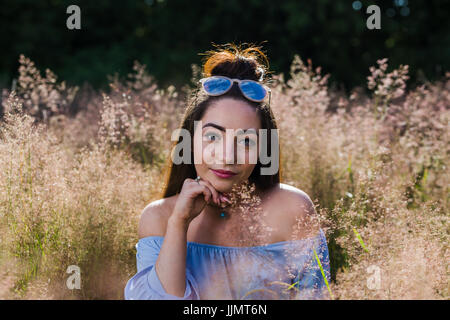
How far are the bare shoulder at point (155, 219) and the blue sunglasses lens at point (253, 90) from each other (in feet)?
1.77

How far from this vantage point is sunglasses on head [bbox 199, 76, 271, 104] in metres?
1.82

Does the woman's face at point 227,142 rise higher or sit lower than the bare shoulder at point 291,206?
higher

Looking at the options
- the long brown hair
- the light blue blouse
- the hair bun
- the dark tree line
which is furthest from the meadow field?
the dark tree line

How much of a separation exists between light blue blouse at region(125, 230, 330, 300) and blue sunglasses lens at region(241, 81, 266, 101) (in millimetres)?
580

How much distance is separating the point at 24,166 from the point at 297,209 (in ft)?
3.77

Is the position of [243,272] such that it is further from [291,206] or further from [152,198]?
[152,198]

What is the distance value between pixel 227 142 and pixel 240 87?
0.87 ft

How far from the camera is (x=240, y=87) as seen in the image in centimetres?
183

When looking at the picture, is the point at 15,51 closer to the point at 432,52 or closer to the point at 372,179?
the point at 432,52

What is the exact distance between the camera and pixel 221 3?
11.1m

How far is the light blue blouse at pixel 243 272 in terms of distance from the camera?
1430 millimetres

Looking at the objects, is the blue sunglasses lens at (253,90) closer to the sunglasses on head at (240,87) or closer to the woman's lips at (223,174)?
the sunglasses on head at (240,87)

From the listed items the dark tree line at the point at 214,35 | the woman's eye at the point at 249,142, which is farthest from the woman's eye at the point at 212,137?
the dark tree line at the point at 214,35
